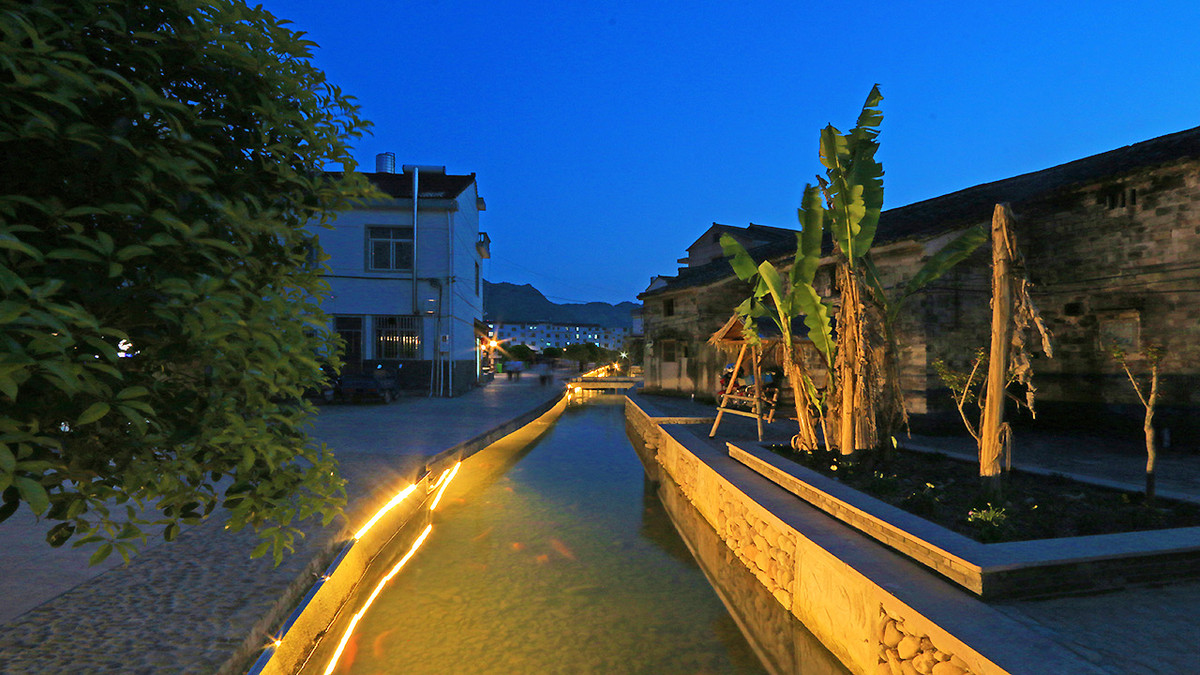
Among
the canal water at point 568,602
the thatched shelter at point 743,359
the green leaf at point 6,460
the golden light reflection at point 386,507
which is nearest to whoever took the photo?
the green leaf at point 6,460

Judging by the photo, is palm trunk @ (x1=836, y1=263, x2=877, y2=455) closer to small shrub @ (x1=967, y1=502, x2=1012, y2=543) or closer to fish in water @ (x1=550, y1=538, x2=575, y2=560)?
small shrub @ (x1=967, y1=502, x2=1012, y2=543)

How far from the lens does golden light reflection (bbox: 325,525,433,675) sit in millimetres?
4998

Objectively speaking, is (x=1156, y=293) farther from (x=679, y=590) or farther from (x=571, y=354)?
(x=571, y=354)

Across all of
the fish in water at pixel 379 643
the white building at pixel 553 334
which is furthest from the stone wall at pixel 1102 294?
the white building at pixel 553 334

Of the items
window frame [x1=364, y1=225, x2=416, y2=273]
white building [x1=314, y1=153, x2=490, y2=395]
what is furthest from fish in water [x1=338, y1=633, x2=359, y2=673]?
window frame [x1=364, y1=225, x2=416, y2=273]

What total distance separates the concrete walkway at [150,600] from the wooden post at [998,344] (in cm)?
667

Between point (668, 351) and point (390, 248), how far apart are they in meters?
12.9

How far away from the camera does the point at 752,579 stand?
6805mm

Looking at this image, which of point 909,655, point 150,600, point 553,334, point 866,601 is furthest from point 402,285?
point 553,334

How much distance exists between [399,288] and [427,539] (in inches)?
726

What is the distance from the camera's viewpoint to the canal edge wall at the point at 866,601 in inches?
130

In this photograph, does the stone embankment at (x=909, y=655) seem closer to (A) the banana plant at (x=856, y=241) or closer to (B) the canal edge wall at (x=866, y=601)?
(B) the canal edge wall at (x=866, y=601)

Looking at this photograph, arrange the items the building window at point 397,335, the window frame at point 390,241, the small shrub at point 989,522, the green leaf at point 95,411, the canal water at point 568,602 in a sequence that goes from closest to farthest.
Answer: the green leaf at point 95,411, the small shrub at point 989,522, the canal water at point 568,602, the building window at point 397,335, the window frame at point 390,241

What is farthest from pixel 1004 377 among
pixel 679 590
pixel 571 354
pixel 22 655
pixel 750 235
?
pixel 571 354
